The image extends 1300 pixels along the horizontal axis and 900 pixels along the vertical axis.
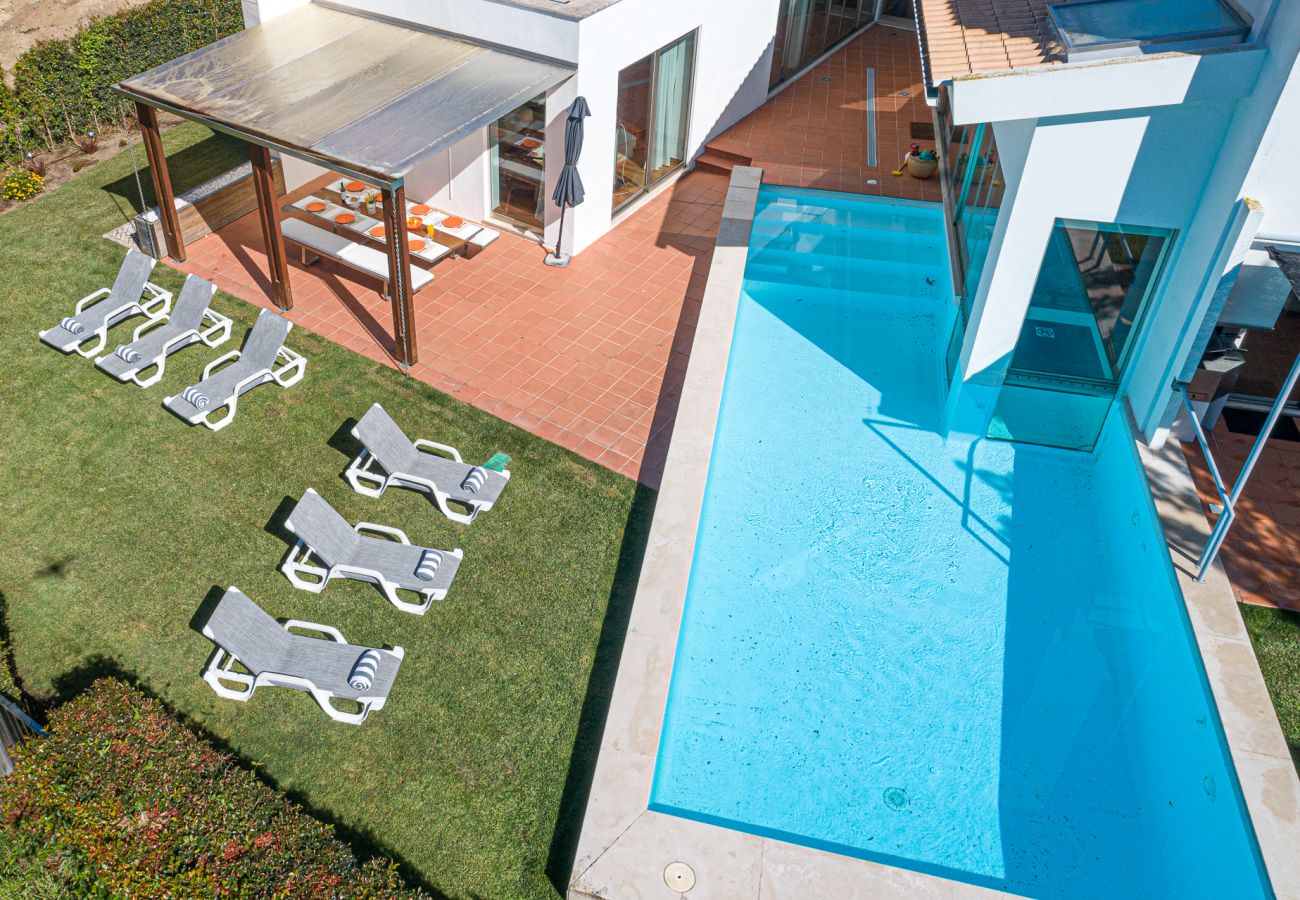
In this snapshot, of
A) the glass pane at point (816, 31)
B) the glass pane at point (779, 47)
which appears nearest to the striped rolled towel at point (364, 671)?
the glass pane at point (779, 47)

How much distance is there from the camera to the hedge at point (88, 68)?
16641mm

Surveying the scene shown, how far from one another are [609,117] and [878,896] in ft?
36.7

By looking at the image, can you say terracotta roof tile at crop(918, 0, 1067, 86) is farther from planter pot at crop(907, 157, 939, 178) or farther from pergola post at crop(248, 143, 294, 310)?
pergola post at crop(248, 143, 294, 310)

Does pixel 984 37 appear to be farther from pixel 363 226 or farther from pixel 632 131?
pixel 363 226

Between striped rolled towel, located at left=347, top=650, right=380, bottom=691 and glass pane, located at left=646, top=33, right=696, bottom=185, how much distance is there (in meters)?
10.5

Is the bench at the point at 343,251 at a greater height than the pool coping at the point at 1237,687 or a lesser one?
lesser

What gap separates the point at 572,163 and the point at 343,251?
3.44m

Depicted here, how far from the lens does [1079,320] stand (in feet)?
38.8

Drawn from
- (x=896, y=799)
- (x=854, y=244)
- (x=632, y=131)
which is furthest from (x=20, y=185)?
(x=896, y=799)

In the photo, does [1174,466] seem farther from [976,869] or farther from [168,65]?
[168,65]

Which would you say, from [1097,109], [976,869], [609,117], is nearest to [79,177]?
A: [609,117]

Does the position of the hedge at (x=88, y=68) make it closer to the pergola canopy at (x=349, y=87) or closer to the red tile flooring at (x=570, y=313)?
the red tile flooring at (x=570, y=313)

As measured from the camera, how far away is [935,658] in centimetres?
973

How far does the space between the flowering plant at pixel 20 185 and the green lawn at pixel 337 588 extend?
11.6 ft
